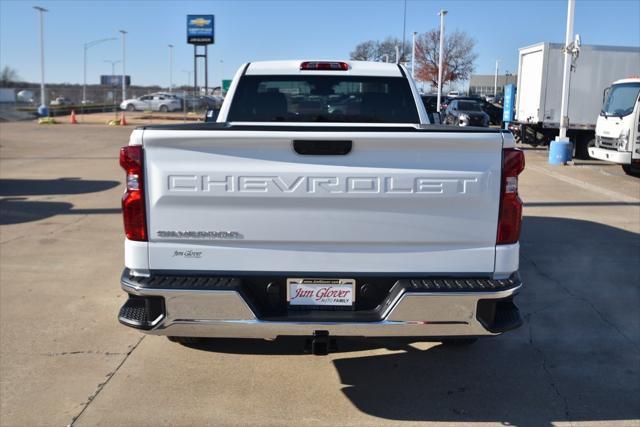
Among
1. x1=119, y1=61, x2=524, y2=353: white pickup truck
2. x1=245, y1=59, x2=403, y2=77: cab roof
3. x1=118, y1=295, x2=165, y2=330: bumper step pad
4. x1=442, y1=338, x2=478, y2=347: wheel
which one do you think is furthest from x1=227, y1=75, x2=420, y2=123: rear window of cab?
x1=118, y1=295, x2=165, y2=330: bumper step pad

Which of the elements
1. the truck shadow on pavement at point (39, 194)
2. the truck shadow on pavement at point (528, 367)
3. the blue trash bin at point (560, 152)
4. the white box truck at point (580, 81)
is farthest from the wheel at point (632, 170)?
the truck shadow on pavement at point (39, 194)

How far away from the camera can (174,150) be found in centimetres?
320

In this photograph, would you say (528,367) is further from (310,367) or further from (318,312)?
(318,312)

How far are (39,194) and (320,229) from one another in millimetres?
9406

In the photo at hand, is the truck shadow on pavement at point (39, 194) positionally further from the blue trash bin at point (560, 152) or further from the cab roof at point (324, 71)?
the blue trash bin at point (560, 152)

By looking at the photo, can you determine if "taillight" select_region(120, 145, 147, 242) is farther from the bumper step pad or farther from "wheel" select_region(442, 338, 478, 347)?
"wheel" select_region(442, 338, 478, 347)

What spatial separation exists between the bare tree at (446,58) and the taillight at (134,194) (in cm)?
5523

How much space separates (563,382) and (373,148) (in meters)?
2.20

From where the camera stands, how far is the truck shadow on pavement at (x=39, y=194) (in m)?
9.45

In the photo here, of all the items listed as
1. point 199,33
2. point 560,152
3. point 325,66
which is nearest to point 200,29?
point 199,33

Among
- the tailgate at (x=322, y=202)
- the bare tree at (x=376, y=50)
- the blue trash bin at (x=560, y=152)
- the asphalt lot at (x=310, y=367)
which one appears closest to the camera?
the tailgate at (x=322, y=202)

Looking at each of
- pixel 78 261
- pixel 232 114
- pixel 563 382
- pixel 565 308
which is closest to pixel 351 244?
pixel 563 382

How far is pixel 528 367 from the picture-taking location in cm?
442

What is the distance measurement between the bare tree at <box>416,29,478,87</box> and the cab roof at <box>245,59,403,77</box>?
52.2 m
